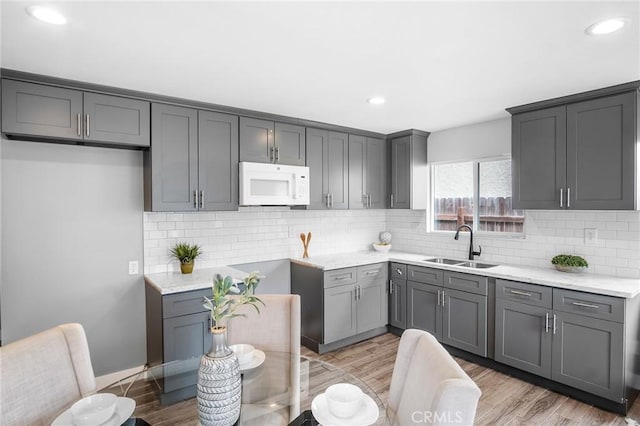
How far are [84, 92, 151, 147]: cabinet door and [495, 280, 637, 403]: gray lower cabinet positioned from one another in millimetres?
3316

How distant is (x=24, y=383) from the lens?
1394 millimetres

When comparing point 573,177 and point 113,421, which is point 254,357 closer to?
point 113,421

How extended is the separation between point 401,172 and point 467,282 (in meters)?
1.64

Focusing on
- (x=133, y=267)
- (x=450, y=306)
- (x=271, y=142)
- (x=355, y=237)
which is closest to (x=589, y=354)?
(x=450, y=306)

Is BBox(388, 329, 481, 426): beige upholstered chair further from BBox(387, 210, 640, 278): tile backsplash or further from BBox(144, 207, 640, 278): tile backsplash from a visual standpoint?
BBox(387, 210, 640, 278): tile backsplash

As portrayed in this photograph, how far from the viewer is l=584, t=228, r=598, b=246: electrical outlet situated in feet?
10.1

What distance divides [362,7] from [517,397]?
2997 mm

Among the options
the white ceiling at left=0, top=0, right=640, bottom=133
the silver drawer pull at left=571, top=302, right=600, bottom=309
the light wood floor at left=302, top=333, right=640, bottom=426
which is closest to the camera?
the white ceiling at left=0, top=0, right=640, bottom=133

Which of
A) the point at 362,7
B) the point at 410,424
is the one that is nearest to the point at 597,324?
the point at 410,424

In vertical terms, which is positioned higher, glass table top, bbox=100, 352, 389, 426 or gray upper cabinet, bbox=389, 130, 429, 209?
gray upper cabinet, bbox=389, 130, 429, 209

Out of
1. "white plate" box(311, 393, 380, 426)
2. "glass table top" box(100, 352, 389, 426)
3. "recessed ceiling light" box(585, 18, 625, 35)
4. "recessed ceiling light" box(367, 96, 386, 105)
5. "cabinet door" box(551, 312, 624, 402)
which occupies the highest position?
"recessed ceiling light" box(367, 96, 386, 105)

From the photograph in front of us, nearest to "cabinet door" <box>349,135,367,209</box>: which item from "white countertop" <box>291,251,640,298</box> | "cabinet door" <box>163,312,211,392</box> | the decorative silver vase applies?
"white countertop" <box>291,251,640,298</box>

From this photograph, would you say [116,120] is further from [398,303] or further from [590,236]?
[590,236]

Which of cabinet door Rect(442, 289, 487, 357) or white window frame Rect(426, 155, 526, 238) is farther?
white window frame Rect(426, 155, 526, 238)
